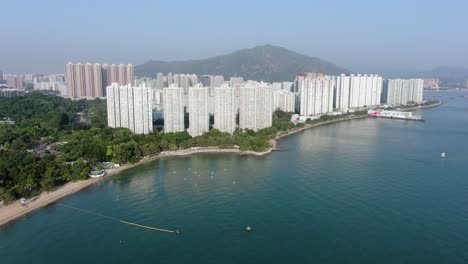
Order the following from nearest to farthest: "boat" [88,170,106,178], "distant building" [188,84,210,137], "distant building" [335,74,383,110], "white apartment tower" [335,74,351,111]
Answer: "boat" [88,170,106,178] < "distant building" [188,84,210,137] < "white apartment tower" [335,74,351,111] < "distant building" [335,74,383,110]

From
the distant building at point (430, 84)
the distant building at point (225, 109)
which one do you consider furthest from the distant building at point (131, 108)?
the distant building at point (430, 84)

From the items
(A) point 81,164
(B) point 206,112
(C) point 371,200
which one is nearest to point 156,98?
(B) point 206,112

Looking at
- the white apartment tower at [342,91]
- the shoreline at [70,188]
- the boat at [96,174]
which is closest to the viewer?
the shoreline at [70,188]

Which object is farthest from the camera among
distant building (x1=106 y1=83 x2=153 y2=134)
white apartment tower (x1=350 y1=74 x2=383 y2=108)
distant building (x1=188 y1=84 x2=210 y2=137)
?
white apartment tower (x1=350 y1=74 x2=383 y2=108)

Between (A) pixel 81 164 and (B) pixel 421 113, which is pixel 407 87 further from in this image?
(A) pixel 81 164

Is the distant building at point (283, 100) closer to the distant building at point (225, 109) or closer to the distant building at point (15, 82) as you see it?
the distant building at point (225, 109)

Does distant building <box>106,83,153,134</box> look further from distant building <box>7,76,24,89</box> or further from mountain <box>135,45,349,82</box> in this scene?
mountain <box>135,45,349,82</box>

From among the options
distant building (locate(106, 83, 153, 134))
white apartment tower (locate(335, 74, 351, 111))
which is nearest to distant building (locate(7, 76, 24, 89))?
distant building (locate(106, 83, 153, 134))
